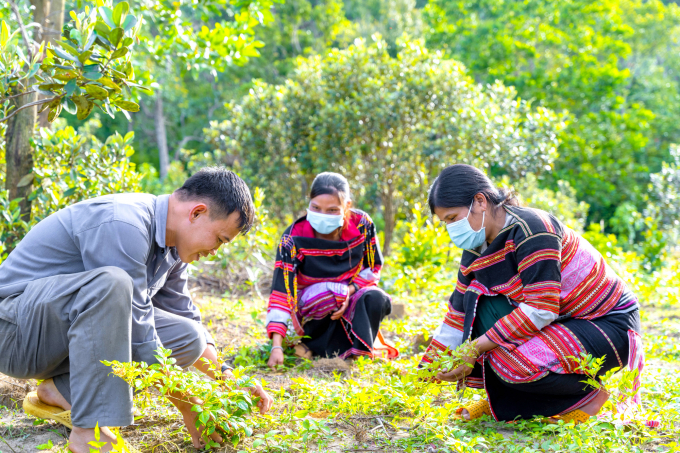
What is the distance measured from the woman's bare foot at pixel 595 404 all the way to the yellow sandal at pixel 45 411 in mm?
2312

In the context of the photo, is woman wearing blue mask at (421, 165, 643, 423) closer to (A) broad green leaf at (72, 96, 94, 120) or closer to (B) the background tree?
(A) broad green leaf at (72, 96, 94, 120)

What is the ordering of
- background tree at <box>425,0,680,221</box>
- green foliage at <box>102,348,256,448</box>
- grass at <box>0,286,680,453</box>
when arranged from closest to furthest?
green foliage at <box>102,348,256,448</box>
grass at <box>0,286,680,453</box>
background tree at <box>425,0,680,221</box>

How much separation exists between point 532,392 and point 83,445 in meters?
1.92

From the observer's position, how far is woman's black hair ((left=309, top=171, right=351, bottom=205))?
3.62m

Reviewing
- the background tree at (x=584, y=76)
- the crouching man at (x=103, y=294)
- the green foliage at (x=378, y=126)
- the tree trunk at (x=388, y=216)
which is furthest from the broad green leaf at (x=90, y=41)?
the background tree at (x=584, y=76)

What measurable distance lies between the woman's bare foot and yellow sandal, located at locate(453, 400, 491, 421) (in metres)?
0.44

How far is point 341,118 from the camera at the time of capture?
259 inches

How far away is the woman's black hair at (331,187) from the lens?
3.62m

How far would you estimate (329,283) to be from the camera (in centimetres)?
378

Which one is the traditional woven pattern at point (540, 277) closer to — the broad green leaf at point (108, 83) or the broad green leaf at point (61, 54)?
the broad green leaf at point (108, 83)

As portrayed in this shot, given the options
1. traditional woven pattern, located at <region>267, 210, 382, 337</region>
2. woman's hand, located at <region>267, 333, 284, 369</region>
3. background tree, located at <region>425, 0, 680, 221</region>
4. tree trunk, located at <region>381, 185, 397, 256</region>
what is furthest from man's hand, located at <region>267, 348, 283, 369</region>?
background tree, located at <region>425, 0, 680, 221</region>

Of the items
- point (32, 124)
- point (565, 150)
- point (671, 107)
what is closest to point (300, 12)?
point (565, 150)

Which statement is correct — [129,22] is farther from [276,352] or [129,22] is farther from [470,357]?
[470,357]

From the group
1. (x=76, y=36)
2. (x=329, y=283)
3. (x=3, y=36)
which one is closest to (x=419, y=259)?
(x=329, y=283)
